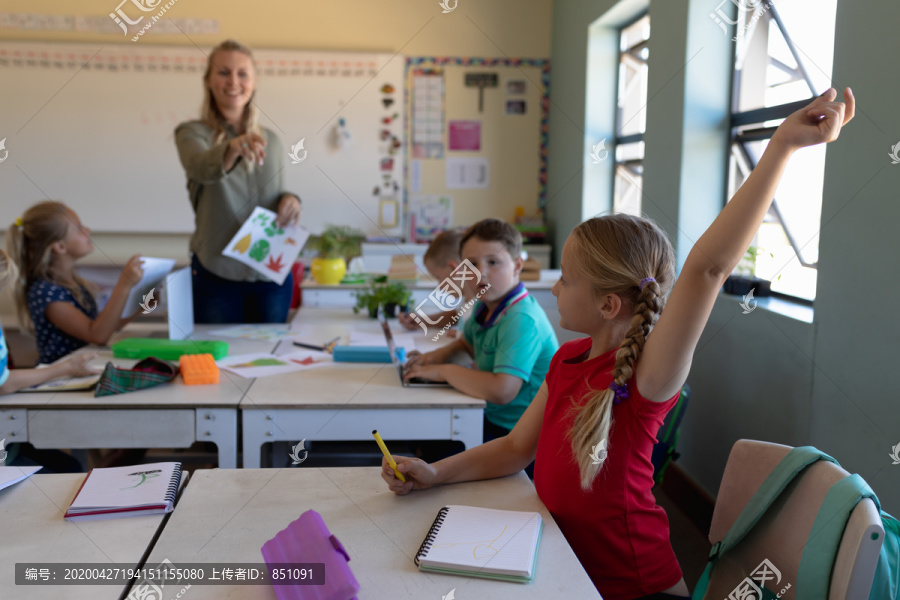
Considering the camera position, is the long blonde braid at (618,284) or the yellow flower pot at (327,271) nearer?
A: the long blonde braid at (618,284)

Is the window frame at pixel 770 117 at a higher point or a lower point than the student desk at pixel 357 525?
higher

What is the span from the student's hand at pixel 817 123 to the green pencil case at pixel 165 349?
188cm

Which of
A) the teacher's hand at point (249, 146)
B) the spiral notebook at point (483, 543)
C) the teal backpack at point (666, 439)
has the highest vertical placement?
the teacher's hand at point (249, 146)

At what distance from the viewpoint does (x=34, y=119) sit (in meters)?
5.00

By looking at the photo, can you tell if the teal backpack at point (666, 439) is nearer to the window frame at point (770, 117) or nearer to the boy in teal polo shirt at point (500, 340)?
the boy in teal polo shirt at point (500, 340)

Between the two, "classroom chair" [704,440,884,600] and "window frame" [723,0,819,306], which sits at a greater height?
"window frame" [723,0,819,306]

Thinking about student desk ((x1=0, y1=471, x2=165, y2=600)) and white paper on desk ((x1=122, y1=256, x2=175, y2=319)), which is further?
white paper on desk ((x1=122, y1=256, x2=175, y2=319))

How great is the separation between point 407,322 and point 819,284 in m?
1.58

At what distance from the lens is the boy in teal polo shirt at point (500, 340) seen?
201 centimetres

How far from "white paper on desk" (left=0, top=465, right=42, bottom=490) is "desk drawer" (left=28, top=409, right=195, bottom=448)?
537 mm

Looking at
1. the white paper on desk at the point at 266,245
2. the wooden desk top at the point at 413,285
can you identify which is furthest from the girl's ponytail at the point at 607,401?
the wooden desk top at the point at 413,285

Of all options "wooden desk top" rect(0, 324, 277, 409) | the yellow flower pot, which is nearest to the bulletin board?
the yellow flower pot

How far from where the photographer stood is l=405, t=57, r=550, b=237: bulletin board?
522 centimetres

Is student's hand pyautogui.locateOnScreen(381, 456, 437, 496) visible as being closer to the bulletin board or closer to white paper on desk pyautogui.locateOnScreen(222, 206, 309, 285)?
white paper on desk pyautogui.locateOnScreen(222, 206, 309, 285)
